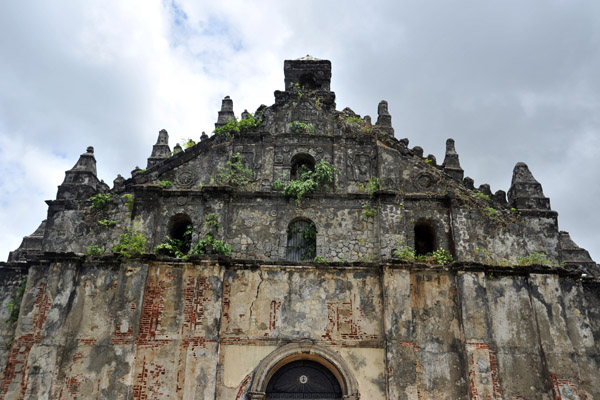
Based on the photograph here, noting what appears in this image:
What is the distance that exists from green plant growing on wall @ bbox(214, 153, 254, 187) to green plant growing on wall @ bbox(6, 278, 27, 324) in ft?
19.2

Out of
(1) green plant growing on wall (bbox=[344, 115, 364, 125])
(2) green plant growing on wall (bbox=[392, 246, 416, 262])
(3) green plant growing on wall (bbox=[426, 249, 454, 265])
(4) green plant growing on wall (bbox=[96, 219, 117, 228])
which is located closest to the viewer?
(2) green plant growing on wall (bbox=[392, 246, 416, 262])

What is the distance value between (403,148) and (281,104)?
156 inches

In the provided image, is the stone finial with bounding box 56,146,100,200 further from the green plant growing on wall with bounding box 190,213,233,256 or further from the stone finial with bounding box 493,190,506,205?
the stone finial with bounding box 493,190,506,205

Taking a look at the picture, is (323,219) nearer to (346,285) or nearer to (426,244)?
(346,285)

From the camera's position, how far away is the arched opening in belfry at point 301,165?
659 inches

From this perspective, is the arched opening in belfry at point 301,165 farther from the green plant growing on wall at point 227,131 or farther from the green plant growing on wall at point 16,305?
the green plant growing on wall at point 16,305

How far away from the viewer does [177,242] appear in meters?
15.7

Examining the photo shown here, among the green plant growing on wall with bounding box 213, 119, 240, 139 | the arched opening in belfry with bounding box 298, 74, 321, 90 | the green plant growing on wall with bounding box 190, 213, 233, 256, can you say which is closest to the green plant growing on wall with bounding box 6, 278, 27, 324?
the green plant growing on wall with bounding box 190, 213, 233, 256

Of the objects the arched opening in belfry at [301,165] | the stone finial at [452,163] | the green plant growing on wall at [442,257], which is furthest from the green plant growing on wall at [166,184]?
the stone finial at [452,163]

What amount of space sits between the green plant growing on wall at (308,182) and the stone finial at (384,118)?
227 centimetres

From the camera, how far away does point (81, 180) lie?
52.9 feet

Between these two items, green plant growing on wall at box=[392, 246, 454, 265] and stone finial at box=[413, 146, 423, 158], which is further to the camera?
stone finial at box=[413, 146, 423, 158]

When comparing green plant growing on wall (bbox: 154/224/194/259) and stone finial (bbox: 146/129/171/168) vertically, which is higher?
stone finial (bbox: 146/129/171/168)

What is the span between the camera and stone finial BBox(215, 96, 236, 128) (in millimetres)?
17953
